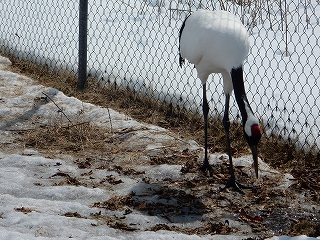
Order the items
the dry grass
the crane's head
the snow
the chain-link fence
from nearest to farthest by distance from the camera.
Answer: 1. the snow
2. the crane's head
3. the dry grass
4. the chain-link fence

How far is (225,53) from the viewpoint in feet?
15.6

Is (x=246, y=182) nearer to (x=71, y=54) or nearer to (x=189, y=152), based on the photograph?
(x=189, y=152)

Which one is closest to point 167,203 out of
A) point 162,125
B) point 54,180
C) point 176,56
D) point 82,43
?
point 54,180

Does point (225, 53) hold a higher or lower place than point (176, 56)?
higher

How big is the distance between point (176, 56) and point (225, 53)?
79.6 inches

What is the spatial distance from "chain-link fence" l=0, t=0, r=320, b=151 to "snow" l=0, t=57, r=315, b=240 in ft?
1.88

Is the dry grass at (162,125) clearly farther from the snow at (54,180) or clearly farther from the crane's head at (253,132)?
the crane's head at (253,132)

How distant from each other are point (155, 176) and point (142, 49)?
103 inches

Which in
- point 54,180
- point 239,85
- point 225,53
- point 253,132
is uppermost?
point 225,53

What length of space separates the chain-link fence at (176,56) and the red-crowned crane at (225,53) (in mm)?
793

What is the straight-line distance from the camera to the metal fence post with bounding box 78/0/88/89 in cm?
654

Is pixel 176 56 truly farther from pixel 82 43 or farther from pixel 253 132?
pixel 253 132

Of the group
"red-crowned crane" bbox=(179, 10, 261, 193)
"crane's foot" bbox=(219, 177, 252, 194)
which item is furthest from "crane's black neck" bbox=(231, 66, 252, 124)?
"crane's foot" bbox=(219, 177, 252, 194)

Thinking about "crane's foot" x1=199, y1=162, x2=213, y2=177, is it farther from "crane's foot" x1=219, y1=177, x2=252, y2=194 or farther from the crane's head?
the crane's head
